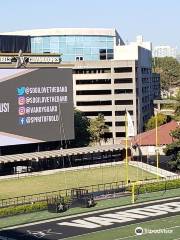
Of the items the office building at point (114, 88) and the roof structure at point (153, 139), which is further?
the office building at point (114, 88)

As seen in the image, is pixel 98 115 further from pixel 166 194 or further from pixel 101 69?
pixel 166 194

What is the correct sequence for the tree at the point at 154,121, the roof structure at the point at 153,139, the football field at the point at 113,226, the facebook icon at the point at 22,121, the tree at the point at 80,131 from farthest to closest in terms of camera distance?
the tree at the point at 154,121 < the tree at the point at 80,131 < the roof structure at the point at 153,139 < the facebook icon at the point at 22,121 < the football field at the point at 113,226

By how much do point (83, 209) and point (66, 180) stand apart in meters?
19.4

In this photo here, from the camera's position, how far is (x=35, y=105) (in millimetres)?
87000

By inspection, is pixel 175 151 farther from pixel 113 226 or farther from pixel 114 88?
pixel 114 88

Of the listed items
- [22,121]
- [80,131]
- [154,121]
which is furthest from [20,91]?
[154,121]

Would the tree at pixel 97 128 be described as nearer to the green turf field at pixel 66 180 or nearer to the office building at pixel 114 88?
the office building at pixel 114 88

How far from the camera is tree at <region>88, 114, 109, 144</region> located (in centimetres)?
11403

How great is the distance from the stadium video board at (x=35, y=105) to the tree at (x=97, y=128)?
2188cm

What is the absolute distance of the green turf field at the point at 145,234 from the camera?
46.7 meters

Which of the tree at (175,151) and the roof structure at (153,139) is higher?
the roof structure at (153,139)

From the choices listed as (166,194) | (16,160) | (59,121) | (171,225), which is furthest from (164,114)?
A: (171,225)

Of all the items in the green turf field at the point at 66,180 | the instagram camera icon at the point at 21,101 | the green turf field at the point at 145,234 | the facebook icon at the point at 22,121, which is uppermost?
the instagram camera icon at the point at 21,101

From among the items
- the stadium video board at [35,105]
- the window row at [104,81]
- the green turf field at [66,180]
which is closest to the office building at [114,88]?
the window row at [104,81]
